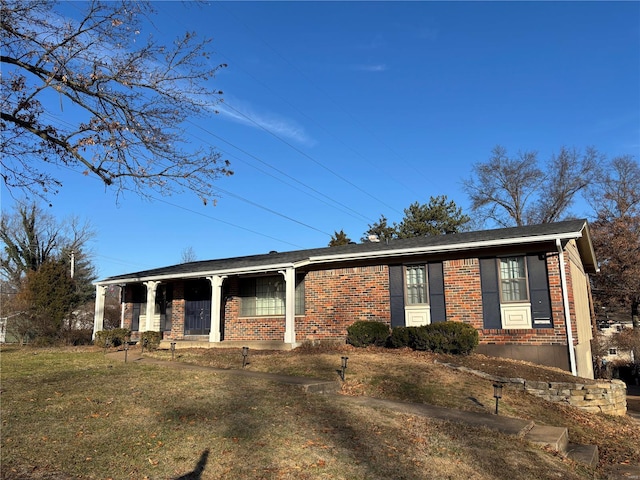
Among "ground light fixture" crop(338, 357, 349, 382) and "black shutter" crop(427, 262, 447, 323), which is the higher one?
"black shutter" crop(427, 262, 447, 323)

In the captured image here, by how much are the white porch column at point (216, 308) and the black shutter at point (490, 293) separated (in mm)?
9152

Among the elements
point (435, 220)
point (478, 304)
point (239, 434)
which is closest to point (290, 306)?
point (478, 304)

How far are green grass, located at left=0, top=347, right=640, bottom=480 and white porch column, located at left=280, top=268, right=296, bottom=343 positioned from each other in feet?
19.1

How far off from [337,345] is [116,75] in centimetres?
988

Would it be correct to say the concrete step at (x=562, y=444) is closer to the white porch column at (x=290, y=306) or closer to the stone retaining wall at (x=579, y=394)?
the stone retaining wall at (x=579, y=394)

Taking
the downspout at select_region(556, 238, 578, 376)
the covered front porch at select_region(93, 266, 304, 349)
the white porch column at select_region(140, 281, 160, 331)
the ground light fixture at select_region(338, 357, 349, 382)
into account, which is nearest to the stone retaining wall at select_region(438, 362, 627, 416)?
the downspout at select_region(556, 238, 578, 376)

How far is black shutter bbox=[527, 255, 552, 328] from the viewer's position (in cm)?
1275

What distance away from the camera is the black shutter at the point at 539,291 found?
12.8m

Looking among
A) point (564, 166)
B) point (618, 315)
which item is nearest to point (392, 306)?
point (564, 166)

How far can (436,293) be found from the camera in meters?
14.3

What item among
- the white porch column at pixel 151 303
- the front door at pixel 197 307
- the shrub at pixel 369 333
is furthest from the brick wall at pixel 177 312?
the shrub at pixel 369 333

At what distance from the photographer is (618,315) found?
130 ft

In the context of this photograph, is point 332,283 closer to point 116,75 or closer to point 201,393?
point 201,393

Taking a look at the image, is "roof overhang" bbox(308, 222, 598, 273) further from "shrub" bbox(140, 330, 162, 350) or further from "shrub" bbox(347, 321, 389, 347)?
"shrub" bbox(140, 330, 162, 350)
